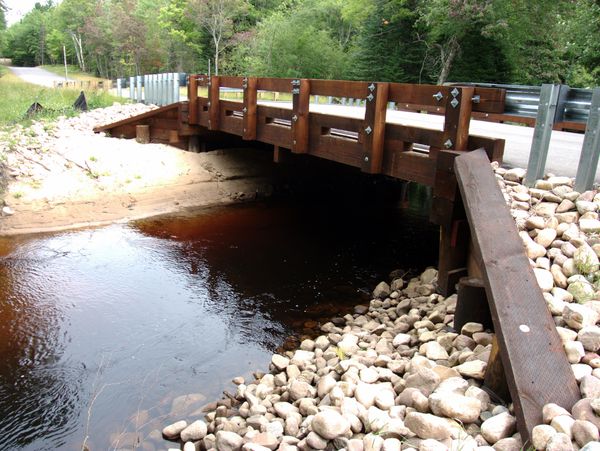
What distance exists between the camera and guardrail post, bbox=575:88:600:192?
16.9 ft

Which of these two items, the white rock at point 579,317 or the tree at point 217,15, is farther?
the tree at point 217,15

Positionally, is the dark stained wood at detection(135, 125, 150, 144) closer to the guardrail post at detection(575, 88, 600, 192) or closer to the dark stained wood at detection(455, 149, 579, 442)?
the dark stained wood at detection(455, 149, 579, 442)

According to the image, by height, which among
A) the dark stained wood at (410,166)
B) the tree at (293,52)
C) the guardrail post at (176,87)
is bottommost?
the dark stained wood at (410,166)

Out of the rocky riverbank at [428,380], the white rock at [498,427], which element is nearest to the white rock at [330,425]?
the rocky riverbank at [428,380]

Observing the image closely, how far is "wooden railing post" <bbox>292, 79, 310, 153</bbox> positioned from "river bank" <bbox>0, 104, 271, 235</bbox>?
458 centimetres

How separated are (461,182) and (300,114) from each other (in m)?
4.05

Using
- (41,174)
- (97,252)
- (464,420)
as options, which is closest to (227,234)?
(97,252)

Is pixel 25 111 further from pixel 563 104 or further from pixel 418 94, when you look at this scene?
pixel 563 104

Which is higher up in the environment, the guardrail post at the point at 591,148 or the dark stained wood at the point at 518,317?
the guardrail post at the point at 591,148

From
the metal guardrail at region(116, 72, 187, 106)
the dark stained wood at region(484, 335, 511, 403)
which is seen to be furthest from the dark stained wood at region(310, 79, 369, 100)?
the metal guardrail at region(116, 72, 187, 106)

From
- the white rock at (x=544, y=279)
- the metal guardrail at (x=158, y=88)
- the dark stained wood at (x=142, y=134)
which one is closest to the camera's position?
the white rock at (x=544, y=279)

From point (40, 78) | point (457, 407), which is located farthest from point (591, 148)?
point (40, 78)

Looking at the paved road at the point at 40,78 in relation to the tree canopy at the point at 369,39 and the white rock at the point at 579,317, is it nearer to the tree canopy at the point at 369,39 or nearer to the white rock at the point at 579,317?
the tree canopy at the point at 369,39

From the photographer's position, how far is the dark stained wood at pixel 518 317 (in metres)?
3.20
